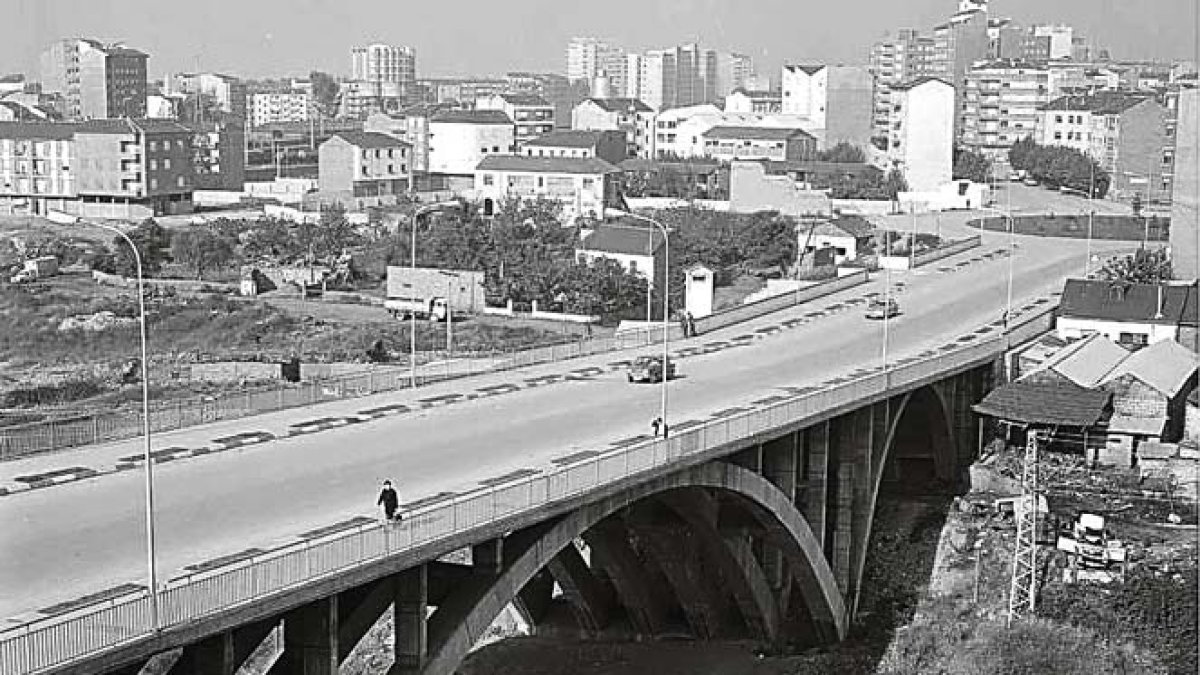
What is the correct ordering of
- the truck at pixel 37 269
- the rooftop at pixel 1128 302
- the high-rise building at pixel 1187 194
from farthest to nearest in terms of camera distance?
the truck at pixel 37 269 → the high-rise building at pixel 1187 194 → the rooftop at pixel 1128 302

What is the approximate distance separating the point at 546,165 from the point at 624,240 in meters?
15.7

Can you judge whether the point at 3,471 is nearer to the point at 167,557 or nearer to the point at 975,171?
the point at 167,557

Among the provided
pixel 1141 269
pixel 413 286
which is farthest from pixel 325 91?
pixel 1141 269

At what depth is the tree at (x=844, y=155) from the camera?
59719mm

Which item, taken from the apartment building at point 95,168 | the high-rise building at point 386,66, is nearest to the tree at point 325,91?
the high-rise building at point 386,66

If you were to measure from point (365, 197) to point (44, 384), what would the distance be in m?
25.7

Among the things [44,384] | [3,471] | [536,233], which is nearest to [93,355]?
[44,384]

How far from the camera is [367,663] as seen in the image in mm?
15367

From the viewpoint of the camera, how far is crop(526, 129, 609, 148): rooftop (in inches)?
2188

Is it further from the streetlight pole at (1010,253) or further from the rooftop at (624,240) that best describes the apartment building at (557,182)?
the rooftop at (624,240)

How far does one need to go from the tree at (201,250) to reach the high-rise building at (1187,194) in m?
21.1

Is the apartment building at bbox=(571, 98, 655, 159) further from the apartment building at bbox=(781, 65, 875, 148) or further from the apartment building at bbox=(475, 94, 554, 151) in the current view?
the apartment building at bbox=(781, 65, 875, 148)

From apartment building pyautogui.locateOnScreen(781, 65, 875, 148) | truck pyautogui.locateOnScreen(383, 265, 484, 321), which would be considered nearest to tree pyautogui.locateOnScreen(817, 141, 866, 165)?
apartment building pyautogui.locateOnScreen(781, 65, 875, 148)

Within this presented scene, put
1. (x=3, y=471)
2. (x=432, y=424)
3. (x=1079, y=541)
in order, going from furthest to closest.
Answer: (x=1079, y=541), (x=432, y=424), (x=3, y=471)
